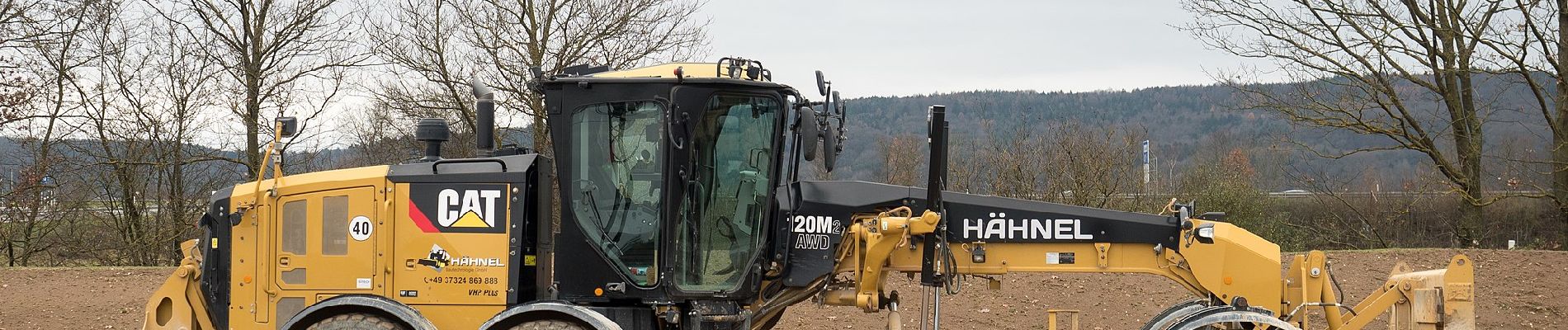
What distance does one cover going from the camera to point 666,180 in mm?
7121

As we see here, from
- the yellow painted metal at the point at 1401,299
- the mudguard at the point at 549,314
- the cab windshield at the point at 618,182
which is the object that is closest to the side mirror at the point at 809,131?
the cab windshield at the point at 618,182

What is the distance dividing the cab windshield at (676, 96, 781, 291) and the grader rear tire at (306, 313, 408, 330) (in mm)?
1749

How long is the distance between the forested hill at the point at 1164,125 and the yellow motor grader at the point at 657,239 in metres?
13.1

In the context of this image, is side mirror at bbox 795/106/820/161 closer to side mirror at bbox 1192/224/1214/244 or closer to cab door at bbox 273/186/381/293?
side mirror at bbox 1192/224/1214/244

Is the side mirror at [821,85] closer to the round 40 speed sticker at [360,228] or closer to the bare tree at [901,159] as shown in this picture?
the round 40 speed sticker at [360,228]

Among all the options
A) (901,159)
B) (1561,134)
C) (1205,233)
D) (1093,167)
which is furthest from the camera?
(901,159)

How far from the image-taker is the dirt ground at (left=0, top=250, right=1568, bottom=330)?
12.4 metres

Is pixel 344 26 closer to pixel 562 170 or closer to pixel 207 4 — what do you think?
pixel 207 4

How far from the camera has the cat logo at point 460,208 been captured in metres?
7.29

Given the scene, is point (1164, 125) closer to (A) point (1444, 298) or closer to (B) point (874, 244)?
(A) point (1444, 298)

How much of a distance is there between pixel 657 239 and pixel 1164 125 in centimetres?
4309

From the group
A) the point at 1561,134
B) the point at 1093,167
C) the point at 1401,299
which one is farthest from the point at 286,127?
the point at 1561,134

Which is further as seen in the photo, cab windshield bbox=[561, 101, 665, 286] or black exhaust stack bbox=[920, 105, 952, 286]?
cab windshield bbox=[561, 101, 665, 286]

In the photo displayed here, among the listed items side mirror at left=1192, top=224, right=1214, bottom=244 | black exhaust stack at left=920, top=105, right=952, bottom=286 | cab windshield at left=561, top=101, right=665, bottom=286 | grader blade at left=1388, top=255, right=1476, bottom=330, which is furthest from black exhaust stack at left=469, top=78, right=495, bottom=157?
grader blade at left=1388, top=255, right=1476, bottom=330
